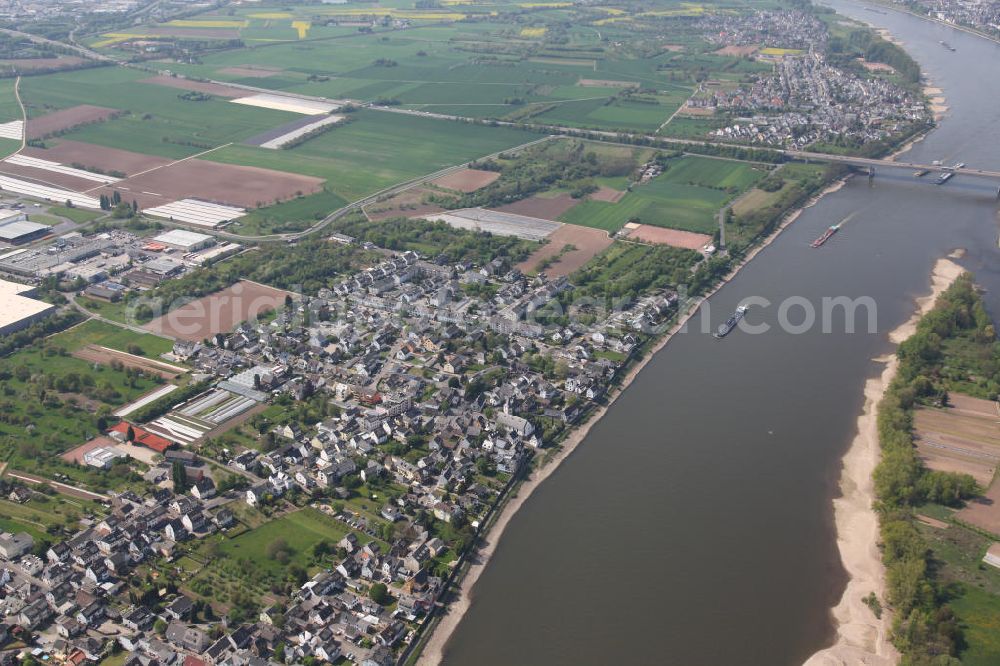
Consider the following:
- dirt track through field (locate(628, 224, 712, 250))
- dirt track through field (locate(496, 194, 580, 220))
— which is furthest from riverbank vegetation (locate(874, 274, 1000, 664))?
dirt track through field (locate(496, 194, 580, 220))

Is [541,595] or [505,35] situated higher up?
[505,35]

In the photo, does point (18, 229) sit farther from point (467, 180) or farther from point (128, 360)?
point (467, 180)

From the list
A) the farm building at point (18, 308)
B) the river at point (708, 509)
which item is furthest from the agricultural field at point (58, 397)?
the river at point (708, 509)

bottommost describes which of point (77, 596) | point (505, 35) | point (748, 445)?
point (77, 596)

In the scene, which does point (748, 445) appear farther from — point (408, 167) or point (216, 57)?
point (216, 57)

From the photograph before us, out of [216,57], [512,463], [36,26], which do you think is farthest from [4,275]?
[36,26]

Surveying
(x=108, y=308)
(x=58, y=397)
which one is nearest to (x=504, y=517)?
(x=58, y=397)
